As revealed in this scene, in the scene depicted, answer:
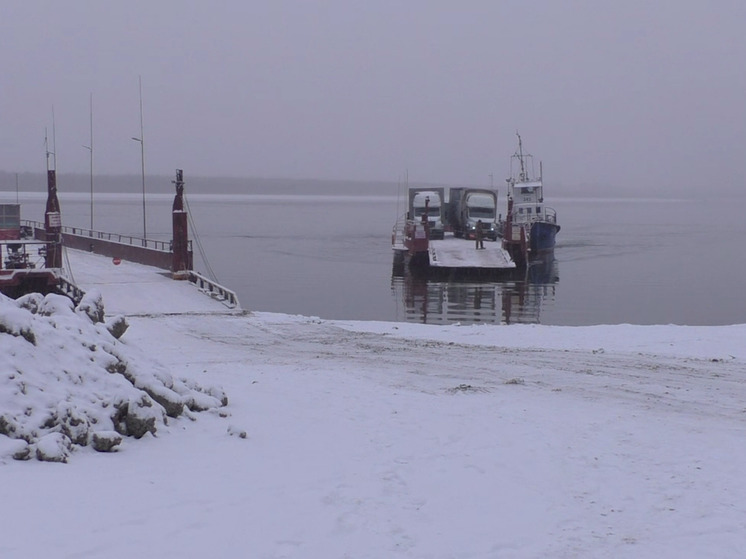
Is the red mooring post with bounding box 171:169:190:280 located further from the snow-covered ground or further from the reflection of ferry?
the reflection of ferry

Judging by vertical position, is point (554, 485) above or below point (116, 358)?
below

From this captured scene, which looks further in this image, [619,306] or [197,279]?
[619,306]

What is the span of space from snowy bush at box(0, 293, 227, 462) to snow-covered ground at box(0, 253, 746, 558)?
0.04 m

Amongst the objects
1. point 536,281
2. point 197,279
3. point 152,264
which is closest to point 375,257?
point 536,281

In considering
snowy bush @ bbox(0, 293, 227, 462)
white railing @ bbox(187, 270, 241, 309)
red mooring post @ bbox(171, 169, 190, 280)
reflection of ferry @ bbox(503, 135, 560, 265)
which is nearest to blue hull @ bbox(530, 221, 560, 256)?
reflection of ferry @ bbox(503, 135, 560, 265)

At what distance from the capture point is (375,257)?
6356 cm

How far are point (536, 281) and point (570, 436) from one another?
37325 mm

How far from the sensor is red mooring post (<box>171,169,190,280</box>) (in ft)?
88.1

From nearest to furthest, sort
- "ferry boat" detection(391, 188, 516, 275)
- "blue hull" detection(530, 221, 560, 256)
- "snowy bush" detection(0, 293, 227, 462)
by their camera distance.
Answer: "snowy bush" detection(0, 293, 227, 462) → "ferry boat" detection(391, 188, 516, 275) → "blue hull" detection(530, 221, 560, 256)

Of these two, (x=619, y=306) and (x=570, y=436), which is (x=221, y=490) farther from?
(x=619, y=306)

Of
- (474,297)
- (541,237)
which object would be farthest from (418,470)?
(541,237)

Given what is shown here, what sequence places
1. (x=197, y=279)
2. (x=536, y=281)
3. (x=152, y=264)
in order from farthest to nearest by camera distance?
(x=536, y=281) → (x=152, y=264) → (x=197, y=279)

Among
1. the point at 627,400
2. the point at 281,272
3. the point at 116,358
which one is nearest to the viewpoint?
the point at 116,358

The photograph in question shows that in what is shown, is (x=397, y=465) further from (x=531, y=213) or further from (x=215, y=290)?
(x=531, y=213)
